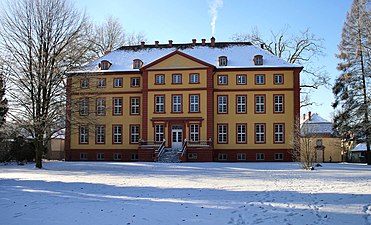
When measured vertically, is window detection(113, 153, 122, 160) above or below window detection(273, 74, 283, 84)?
below

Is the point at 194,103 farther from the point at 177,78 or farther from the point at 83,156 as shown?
the point at 83,156

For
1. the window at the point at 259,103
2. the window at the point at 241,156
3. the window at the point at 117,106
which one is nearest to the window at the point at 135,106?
the window at the point at 117,106

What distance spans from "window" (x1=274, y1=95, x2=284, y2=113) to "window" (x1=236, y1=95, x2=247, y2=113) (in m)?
3.01

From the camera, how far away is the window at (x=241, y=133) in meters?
38.7

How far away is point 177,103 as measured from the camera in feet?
126

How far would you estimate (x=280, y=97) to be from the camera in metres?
38.4

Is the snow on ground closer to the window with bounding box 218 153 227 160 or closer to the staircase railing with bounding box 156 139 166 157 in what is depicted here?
the staircase railing with bounding box 156 139 166 157

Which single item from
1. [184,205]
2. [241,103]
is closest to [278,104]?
[241,103]

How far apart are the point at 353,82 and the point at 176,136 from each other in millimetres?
16775

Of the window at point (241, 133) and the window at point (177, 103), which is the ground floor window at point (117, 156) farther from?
the window at point (241, 133)

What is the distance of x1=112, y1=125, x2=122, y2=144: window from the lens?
132 ft

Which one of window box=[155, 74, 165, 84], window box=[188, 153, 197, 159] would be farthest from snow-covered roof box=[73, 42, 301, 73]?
→ window box=[188, 153, 197, 159]

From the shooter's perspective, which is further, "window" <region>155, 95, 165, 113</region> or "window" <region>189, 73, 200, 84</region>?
"window" <region>155, 95, 165, 113</region>

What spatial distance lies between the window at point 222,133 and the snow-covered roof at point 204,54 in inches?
235
